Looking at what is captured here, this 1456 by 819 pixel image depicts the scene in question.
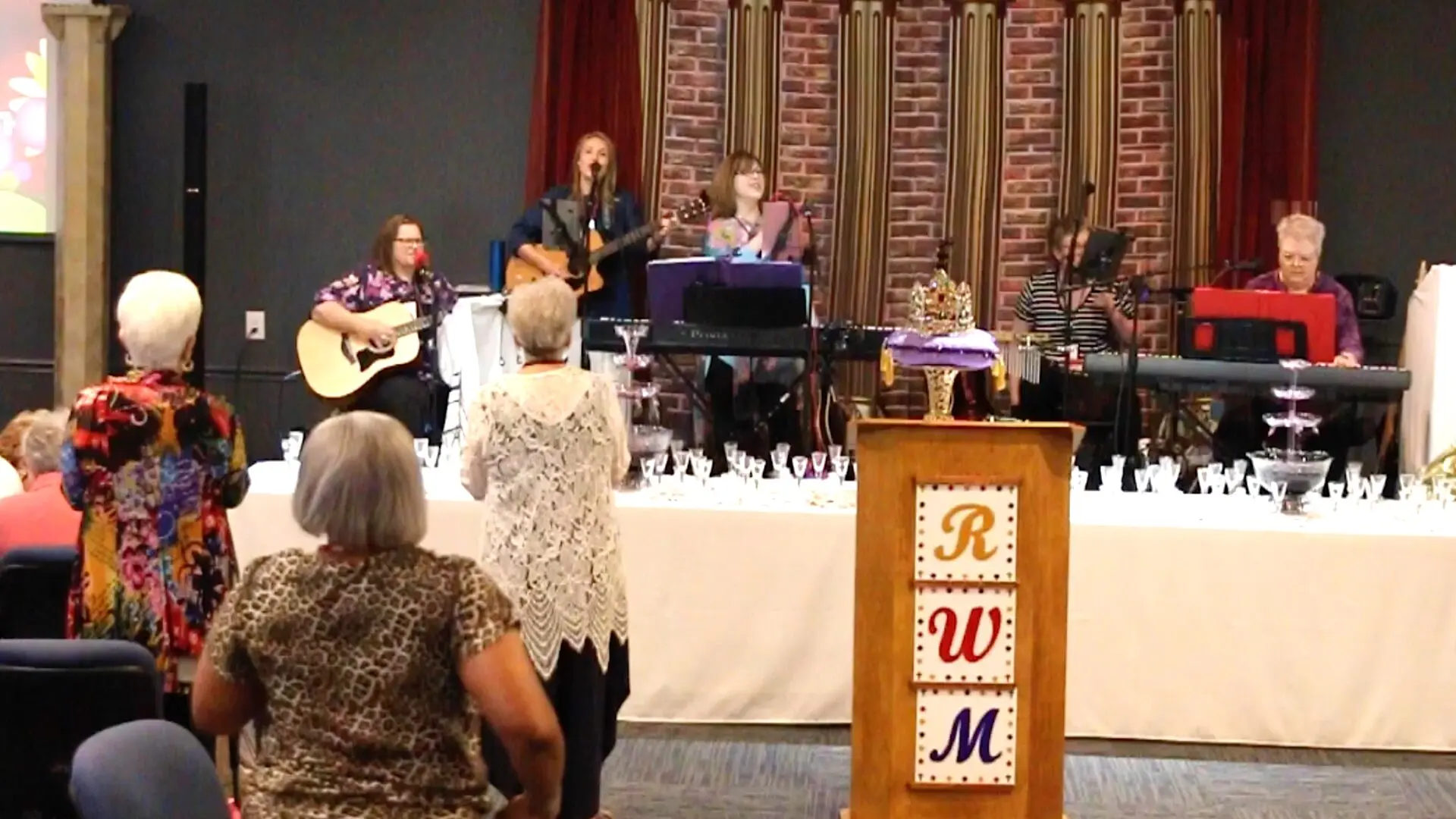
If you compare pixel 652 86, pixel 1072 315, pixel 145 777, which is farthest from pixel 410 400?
pixel 145 777

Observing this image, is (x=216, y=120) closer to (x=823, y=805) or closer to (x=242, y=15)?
(x=242, y=15)

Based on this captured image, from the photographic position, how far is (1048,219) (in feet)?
24.1

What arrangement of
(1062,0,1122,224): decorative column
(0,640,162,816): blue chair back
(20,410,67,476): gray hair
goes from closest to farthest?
(0,640,162,816): blue chair back
(20,410,67,476): gray hair
(1062,0,1122,224): decorative column

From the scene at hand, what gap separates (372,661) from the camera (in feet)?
6.73

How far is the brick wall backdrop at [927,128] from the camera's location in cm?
727

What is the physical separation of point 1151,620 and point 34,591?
8.47 ft

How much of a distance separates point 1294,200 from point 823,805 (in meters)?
4.13

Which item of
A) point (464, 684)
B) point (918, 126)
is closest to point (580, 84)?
point (918, 126)

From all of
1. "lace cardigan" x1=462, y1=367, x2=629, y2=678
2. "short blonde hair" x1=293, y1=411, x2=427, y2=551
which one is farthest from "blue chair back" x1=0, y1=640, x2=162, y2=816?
"lace cardigan" x1=462, y1=367, x2=629, y2=678

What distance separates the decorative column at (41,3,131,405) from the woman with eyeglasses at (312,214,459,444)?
148 centimetres

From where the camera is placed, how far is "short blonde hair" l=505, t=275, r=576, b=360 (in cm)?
325

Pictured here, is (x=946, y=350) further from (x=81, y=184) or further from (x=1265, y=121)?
(x=81, y=184)

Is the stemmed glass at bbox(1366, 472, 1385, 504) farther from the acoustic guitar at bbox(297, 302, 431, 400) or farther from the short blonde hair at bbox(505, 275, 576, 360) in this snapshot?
the acoustic guitar at bbox(297, 302, 431, 400)

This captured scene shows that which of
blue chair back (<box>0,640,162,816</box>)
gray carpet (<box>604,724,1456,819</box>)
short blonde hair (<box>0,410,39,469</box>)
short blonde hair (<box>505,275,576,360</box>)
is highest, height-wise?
short blonde hair (<box>505,275,576,360</box>)
